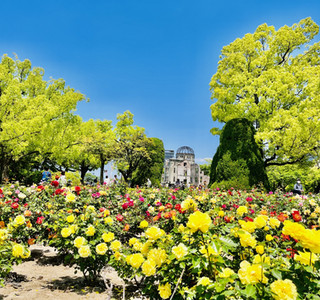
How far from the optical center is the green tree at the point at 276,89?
11.7 m

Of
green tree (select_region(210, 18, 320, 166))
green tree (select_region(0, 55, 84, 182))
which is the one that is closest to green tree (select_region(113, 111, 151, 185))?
green tree (select_region(0, 55, 84, 182))

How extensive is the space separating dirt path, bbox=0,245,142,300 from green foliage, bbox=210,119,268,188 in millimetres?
7784

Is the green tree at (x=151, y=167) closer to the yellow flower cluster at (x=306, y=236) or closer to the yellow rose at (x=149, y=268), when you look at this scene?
the yellow rose at (x=149, y=268)

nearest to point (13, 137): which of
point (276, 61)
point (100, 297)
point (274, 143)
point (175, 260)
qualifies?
point (100, 297)

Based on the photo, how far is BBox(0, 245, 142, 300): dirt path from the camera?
274 cm

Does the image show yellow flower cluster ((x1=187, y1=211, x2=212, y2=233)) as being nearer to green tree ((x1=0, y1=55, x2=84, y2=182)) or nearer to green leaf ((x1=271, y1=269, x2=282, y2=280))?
green leaf ((x1=271, y1=269, x2=282, y2=280))

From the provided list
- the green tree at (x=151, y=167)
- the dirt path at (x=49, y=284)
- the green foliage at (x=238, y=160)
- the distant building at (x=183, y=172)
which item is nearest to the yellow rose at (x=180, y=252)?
the dirt path at (x=49, y=284)

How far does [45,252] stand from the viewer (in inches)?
179

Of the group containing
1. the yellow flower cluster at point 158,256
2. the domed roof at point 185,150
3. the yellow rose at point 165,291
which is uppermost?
the domed roof at point 185,150

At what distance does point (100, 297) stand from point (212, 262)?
6.49ft

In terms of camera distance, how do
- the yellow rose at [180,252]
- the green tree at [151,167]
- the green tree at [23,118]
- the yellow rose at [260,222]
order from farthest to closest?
the green tree at [151,167], the green tree at [23,118], the yellow rose at [260,222], the yellow rose at [180,252]

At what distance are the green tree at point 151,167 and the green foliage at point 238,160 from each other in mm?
11636

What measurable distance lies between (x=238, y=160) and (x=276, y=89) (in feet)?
18.1

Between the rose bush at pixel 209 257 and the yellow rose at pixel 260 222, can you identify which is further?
the yellow rose at pixel 260 222
